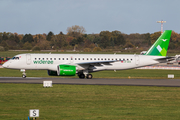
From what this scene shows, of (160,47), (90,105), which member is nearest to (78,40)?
(160,47)

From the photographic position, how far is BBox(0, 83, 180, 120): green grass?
648 inches

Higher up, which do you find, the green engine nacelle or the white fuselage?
the white fuselage

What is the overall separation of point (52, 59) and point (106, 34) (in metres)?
153

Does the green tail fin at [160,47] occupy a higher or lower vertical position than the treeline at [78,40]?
lower

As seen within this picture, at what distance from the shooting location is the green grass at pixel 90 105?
1645 centimetres

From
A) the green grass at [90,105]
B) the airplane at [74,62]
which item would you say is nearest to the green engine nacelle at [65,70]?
the airplane at [74,62]

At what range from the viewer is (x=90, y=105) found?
19.9 meters

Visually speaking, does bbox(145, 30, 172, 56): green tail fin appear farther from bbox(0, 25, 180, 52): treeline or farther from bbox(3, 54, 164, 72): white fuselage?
bbox(0, 25, 180, 52): treeline

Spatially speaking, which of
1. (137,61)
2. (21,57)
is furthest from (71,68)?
(137,61)

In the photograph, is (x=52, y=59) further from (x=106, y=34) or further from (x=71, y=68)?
(x=106, y=34)

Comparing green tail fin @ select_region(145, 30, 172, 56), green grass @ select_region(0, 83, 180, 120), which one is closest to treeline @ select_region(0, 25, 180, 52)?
green tail fin @ select_region(145, 30, 172, 56)

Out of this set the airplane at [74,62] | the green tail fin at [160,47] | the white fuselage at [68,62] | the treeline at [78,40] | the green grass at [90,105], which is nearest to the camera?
the green grass at [90,105]

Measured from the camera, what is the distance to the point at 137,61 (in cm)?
4412

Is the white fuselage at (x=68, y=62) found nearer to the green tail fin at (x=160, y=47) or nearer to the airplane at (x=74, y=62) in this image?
the airplane at (x=74, y=62)
